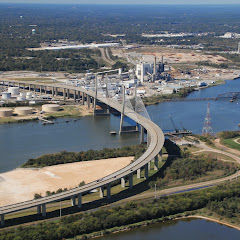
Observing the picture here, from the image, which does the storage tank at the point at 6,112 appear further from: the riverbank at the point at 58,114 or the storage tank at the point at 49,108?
the storage tank at the point at 49,108

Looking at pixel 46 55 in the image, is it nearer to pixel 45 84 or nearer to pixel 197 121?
pixel 45 84

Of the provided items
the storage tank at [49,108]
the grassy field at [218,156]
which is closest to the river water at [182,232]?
the grassy field at [218,156]

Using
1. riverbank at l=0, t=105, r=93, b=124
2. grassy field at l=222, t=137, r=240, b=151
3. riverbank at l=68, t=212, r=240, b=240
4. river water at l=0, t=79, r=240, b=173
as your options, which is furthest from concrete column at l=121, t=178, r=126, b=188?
riverbank at l=0, t=105, r=93, b=124

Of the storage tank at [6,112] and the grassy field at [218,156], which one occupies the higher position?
the grassy field at [218,156]

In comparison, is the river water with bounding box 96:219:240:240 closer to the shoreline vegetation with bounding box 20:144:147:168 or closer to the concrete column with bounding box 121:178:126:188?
the concrete column with bounding box 121:178:126:188

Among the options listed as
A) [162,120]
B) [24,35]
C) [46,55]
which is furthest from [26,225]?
[24,35]
